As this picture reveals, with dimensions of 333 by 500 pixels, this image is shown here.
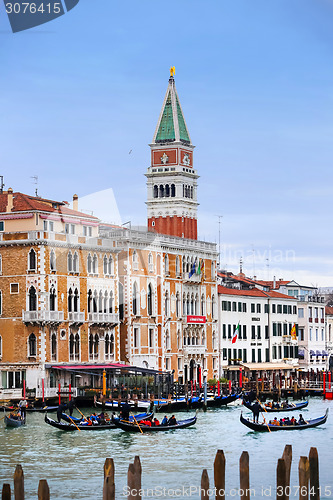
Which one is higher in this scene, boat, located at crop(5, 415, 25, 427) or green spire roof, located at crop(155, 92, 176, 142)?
green spire roof, located at crop(155, 92, 176, 142)

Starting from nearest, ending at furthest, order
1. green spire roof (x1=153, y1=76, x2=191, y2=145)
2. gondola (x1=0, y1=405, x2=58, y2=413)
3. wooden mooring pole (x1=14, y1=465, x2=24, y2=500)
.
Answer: wooden mooring pole (x1=14, y1=465, x2=24, y2=500), gondola (x1=0, y1=405, x2=58, y2=413), green spire roof (x1=153, y1=76, x2=191, y2=145)

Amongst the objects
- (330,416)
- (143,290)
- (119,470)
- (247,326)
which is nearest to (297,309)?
(247,326)

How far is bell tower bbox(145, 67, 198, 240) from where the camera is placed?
99.8m

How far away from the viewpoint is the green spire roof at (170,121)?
9956cm

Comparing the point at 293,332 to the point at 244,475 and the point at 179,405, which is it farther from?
the point at 244,475

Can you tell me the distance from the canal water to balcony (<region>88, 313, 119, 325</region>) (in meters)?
12.3

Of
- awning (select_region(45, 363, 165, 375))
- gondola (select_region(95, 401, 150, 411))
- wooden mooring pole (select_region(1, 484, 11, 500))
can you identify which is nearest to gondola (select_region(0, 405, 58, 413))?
gondola (select_region(95, 401, 150, 411))

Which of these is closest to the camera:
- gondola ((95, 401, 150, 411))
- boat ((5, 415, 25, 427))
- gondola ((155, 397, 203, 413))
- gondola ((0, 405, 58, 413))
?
boat ((5, 415, 25, 427))

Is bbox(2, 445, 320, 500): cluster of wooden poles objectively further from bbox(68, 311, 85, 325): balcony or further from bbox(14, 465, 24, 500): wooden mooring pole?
bbox(68, 311, 85, 325): balcony

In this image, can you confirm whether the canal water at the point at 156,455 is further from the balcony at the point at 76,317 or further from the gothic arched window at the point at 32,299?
the balcony at the point at 76,317

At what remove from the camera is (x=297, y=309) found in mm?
98062

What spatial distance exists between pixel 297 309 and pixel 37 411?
40.8m

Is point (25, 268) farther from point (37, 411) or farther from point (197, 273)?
point (197, 273)

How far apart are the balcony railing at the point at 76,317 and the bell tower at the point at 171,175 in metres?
31.0
